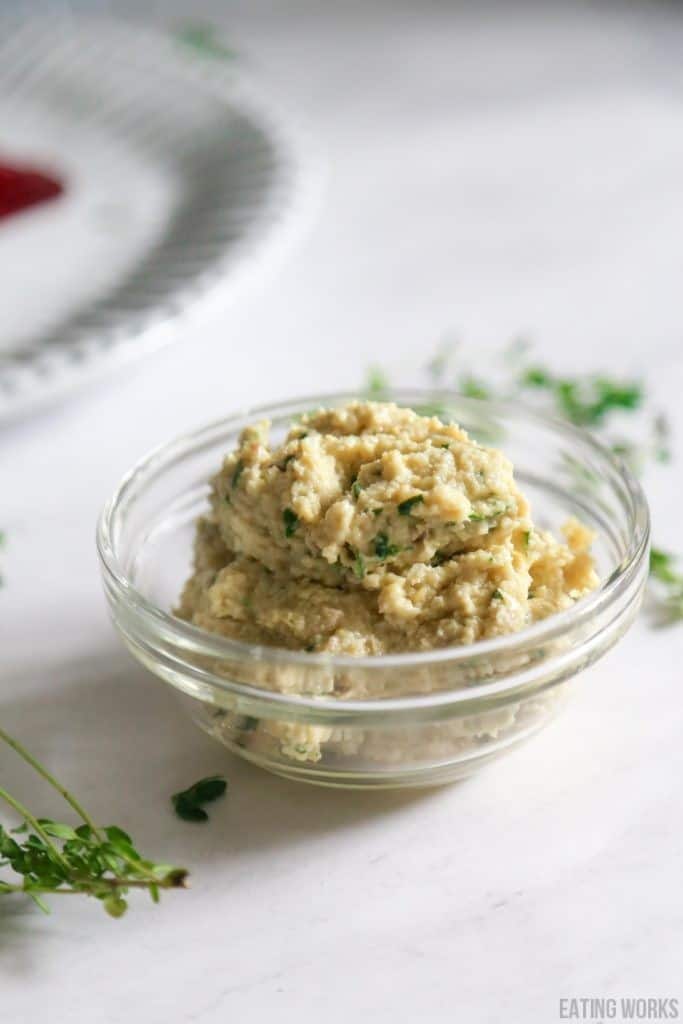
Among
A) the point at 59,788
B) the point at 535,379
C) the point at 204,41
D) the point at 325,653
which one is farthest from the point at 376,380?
the point at 204,41

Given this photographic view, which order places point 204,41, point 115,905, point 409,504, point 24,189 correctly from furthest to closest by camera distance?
point 204,41
point 24,189
point 409,504
point 115,905

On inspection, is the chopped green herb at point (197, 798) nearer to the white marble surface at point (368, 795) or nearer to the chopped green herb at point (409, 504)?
the white marble surface at point (368, 795)

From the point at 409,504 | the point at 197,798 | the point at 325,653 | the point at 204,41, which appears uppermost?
the point at 204,41

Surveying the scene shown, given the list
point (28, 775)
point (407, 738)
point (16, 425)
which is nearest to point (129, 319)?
point (16, 425)

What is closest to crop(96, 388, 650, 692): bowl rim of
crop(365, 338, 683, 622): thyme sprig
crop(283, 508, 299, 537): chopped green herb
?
crop(283, 508, 299, 537): chopped green herb

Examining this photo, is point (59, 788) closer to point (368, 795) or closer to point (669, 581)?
point (368, 795)

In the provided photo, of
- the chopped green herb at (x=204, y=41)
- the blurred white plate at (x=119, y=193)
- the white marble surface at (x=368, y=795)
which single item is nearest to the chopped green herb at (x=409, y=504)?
the white marble surface at (x=368, y=795)
